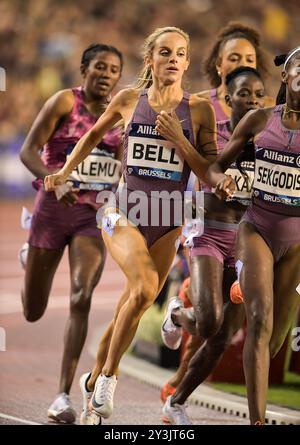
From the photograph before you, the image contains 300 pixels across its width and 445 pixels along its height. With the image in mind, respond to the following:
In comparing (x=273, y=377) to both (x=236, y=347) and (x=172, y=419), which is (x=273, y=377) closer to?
(x=236, y=347)

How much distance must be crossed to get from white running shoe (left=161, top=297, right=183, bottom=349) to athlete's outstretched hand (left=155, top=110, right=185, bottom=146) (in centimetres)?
148

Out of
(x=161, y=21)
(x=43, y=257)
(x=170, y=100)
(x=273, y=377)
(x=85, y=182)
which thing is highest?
(x=161, y=21)

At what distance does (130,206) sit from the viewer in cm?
691

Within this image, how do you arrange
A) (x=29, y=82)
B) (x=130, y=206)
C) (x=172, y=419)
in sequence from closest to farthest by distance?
(x=130, y=206), (x=172, y=419), (x=29, y=82)

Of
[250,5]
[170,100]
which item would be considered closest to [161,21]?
[250,5]

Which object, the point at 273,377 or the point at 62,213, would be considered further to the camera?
the point at 273,377

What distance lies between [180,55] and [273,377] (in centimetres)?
331

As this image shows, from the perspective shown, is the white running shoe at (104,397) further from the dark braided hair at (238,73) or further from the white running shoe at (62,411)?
the dark braided hair at (238,73)

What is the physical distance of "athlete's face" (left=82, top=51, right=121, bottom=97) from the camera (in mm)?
8055

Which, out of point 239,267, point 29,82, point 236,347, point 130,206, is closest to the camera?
point 239,267

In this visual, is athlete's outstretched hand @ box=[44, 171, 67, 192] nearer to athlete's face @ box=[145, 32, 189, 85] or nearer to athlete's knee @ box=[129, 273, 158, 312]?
athlete's face @ box=[145, 32, 189, 85]

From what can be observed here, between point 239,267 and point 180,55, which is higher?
point 180,55

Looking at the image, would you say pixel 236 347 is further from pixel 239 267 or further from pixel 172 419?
pixel 239 267

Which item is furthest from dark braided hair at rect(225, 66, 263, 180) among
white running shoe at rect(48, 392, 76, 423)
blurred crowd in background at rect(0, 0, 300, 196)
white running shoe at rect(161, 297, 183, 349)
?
blurred crowd in background at rect(0, 0, 300, 196)
